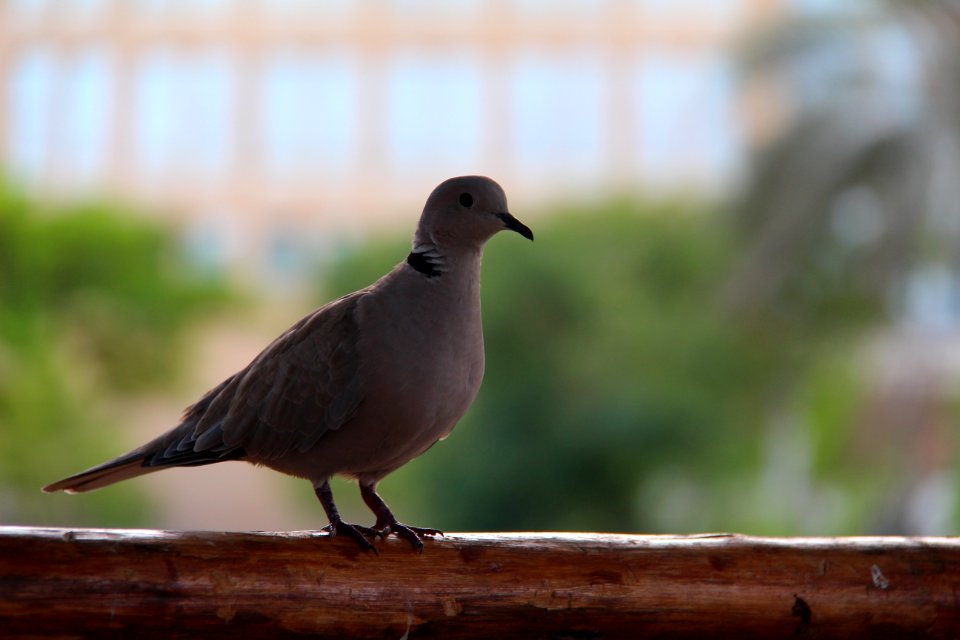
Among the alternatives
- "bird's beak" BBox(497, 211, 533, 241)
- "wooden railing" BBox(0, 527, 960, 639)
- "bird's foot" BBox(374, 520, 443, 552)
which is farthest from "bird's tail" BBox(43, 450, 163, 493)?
"bird's beak" BBox(497, 211, 533, 241)

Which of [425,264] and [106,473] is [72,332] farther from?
[425,264]

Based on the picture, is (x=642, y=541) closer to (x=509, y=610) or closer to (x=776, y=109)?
(x=509, y=610)

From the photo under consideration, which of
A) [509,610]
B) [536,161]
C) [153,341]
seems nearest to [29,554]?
[509,610]

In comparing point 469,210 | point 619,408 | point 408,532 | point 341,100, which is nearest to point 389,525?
point 408,532

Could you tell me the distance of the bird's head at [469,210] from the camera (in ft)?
5.61

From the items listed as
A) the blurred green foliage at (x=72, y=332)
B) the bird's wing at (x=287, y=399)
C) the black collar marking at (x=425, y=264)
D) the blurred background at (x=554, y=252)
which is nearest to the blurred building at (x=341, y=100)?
the blurred background at (x=554, y=252)

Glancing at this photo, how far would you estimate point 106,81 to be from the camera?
11.2 metres

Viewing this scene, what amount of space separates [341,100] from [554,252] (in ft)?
15.1

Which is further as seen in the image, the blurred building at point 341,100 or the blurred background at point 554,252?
the blurred building at point 341,100

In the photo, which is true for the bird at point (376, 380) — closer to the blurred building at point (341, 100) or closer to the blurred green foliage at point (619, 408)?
the blurred green foliage at point (619, 408)

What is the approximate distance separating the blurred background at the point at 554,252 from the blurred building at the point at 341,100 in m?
0.04

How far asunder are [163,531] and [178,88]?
1054cm

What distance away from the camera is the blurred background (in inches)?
259

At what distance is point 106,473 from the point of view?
1.80 metres
